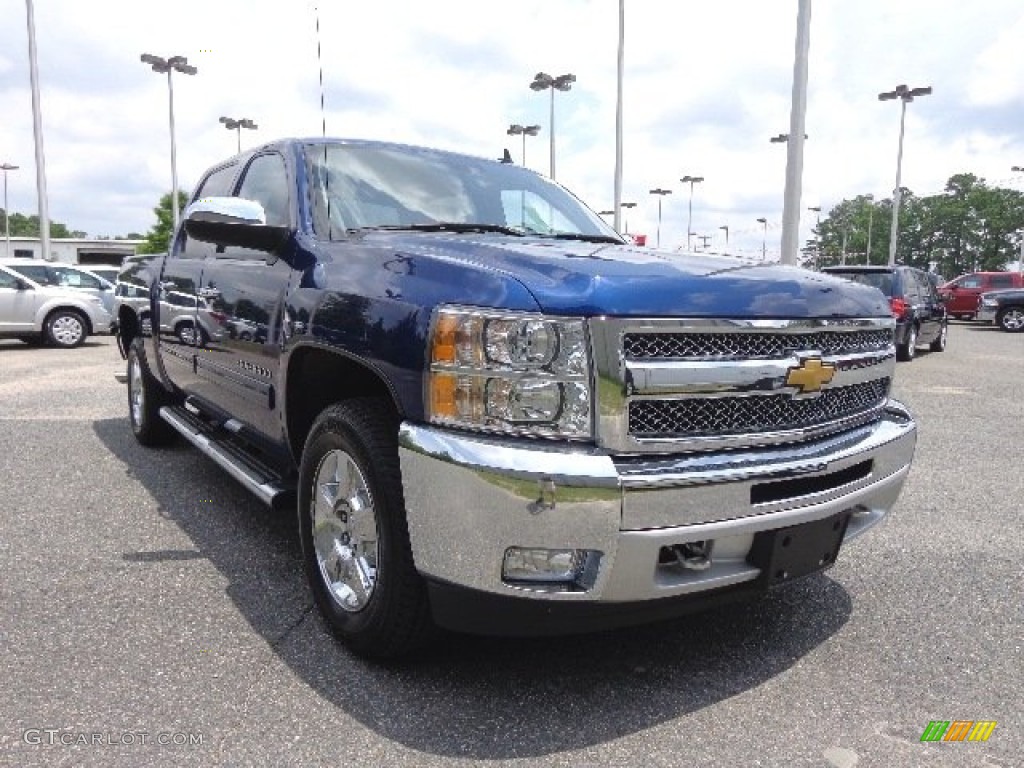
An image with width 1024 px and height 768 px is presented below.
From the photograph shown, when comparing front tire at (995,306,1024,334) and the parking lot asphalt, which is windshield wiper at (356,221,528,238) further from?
front tire at (995,306,1024,334)

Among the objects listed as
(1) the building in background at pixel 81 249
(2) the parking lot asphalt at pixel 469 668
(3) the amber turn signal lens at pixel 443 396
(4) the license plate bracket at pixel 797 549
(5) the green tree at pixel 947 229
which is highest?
(5) the green tree at pixel 947 229

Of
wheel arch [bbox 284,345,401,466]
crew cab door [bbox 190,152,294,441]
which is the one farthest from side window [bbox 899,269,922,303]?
wheel arch [bbox 284,345,401,466]

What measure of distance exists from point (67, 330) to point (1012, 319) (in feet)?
76.7

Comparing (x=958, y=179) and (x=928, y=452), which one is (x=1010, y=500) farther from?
(x=958, y=179)

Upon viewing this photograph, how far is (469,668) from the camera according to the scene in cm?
265

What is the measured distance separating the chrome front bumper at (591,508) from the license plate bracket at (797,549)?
34mm

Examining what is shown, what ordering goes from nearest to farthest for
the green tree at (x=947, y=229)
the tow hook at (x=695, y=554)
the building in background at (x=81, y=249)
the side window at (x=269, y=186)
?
the tow hook at (x=695, y=554)
the side window at (x=269, y=186)
the building in background at (x=81, y=249)
the green tree at (x=947, y=229)

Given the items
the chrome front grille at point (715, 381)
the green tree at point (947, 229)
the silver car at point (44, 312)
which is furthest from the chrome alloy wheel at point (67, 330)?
the green tree at point (947, 229)

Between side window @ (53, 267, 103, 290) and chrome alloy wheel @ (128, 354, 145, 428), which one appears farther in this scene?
side window @ (53, 267, 103, 290)

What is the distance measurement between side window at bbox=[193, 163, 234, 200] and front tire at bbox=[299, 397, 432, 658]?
2250 mm

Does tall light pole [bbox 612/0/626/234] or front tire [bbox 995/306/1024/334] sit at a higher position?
tall light pole [bbox 612/0/626/234]

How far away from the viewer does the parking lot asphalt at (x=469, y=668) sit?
7.34ft

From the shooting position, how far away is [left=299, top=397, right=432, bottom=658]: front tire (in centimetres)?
242

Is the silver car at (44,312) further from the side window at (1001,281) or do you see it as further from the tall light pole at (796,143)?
the side window at (1001,281)
